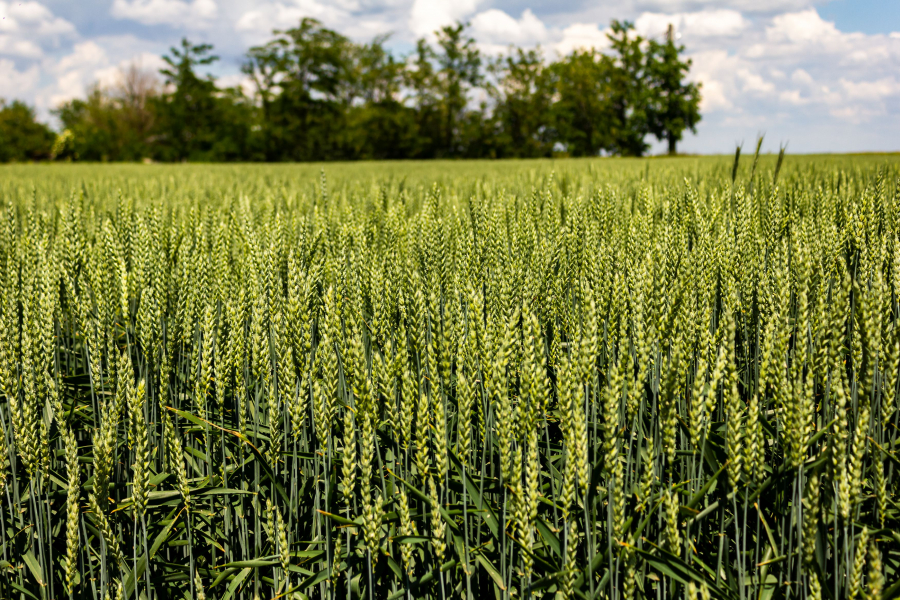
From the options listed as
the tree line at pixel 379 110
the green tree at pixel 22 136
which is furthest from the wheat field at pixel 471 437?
the green tree at pixel 22 136

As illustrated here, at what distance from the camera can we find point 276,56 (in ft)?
140

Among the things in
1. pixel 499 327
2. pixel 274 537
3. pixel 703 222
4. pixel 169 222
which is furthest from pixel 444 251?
pixel 169 222

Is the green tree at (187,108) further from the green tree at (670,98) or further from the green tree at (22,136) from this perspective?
the green tree at (670,98)

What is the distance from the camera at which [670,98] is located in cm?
4134

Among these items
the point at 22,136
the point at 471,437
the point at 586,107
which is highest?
the point at 586,107

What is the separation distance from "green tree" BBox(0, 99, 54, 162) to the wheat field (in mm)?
52154

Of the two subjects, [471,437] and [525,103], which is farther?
[525,103]

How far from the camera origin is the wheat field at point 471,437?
3.19ft

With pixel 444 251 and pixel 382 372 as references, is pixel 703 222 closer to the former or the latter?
pixel 444 251

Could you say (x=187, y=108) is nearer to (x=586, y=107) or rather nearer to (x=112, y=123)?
(x=112, y=123)

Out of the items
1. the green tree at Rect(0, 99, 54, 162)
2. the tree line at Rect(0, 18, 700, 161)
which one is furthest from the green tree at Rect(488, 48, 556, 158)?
the green tree at Rect(0, 99, 54, 162)

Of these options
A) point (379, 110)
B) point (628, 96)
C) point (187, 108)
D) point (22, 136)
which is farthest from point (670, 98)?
point (22, 136)

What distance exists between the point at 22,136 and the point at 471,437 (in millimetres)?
55706

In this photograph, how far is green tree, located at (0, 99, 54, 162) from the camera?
42.4 metres
